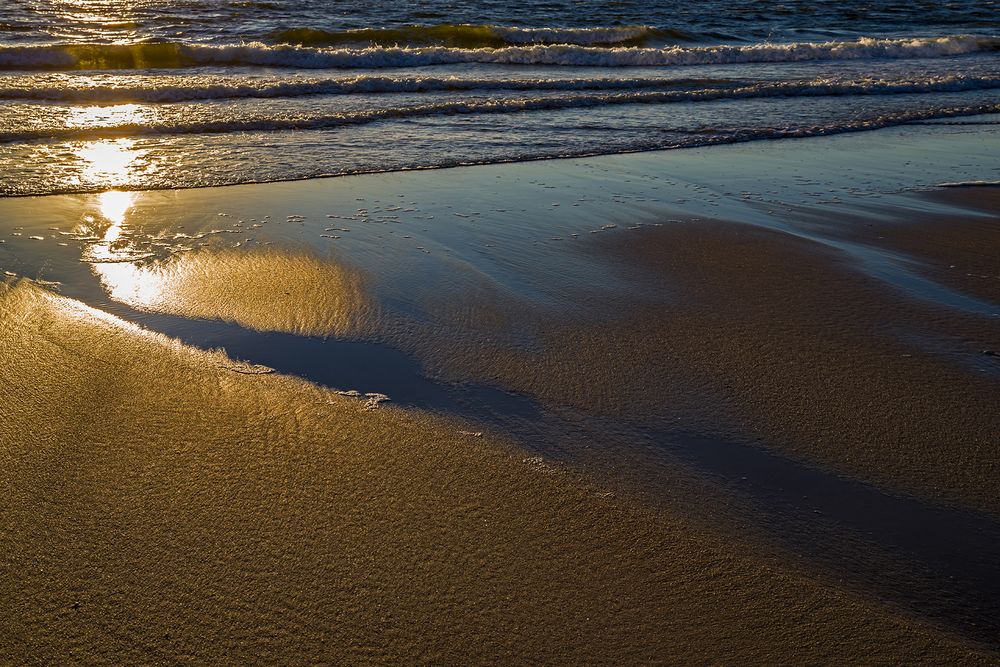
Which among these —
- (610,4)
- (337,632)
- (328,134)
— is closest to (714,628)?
(337,632)

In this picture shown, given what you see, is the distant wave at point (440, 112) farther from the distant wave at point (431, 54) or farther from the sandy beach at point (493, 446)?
the distant wave at point (431, 54)

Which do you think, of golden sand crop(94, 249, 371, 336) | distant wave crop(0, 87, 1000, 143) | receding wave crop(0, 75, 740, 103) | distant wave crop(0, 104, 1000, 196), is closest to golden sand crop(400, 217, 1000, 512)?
golden sand crop(94, 249, 371, 336)

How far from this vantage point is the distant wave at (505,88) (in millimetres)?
9453

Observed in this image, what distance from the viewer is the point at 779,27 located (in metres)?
20.1

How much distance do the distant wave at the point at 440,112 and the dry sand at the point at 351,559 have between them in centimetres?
555

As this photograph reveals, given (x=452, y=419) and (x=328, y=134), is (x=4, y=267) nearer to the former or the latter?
(x=452, y=419)

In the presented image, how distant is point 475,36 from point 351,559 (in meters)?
16.6

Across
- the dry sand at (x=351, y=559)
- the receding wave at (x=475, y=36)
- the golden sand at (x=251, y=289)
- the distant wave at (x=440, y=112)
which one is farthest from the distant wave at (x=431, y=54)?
the dry sand at (x=351, y=559)

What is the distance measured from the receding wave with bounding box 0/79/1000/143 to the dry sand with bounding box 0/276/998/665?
5563 millimetres

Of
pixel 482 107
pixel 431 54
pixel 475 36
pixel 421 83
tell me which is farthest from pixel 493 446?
pixel 475 36

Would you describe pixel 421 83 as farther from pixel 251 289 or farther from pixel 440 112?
pixel 251 289

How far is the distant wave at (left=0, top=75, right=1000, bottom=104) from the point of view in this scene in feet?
31.0

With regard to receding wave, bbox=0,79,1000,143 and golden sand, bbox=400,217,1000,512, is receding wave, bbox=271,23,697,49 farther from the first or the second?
golden sand, bbox=400,217,1000,512

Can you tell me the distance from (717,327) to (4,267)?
10.1ft
